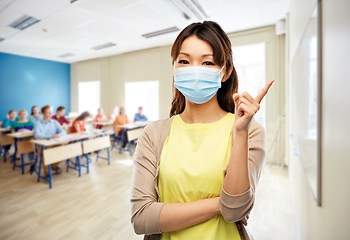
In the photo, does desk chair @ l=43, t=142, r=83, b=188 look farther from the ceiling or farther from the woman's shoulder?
the woman's shoulder

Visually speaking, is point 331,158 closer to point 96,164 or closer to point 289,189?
point 289,189

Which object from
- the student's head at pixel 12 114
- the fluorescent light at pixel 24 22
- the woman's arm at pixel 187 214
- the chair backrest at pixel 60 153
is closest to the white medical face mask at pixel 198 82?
the woman's arm at pixel 187 214

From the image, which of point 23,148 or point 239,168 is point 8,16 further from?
point 239,168

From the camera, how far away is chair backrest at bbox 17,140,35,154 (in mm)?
4049

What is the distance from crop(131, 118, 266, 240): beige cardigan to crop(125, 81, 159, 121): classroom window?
6394 millimetres

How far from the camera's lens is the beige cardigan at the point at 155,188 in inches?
25.5

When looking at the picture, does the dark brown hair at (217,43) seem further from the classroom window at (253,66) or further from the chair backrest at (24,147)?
the chair backrest at (24,147)

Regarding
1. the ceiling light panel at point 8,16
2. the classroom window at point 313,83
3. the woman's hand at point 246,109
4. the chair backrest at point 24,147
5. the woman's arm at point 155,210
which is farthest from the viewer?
the chair backrest at point 24,147

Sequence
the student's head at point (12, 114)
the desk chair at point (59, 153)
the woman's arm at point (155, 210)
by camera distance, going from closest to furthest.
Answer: the woman's arm at point (155, 210) → the desk chair at point (59, 153) → the student's head at point (12, 114)

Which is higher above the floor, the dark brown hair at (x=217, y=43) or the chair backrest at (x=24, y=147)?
the dark brown hair at (x=217, y=43)

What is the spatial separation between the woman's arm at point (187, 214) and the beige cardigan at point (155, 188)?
0.03 metres

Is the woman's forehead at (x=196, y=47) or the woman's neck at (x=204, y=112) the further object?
the woman's neck at (x=204, y=112)

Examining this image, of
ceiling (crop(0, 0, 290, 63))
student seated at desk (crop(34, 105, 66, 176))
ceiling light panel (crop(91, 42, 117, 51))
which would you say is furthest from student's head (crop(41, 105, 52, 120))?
ceiling light panel (crop(91, 42, 117, 51))

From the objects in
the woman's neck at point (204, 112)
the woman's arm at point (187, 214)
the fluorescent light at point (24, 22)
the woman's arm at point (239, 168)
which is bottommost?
the woman's arm at point (187, 214)
